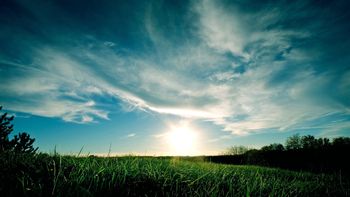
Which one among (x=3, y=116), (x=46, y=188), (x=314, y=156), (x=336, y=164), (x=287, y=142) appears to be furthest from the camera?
(x=287, y=142)

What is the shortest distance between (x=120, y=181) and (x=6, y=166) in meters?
1.54

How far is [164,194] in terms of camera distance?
2594mm

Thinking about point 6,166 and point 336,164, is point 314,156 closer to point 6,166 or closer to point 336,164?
point 336,164

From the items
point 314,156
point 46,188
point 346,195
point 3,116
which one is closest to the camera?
point 46,188

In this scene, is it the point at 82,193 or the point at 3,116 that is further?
the point at 3,116

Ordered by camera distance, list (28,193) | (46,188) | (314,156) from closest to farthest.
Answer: (28,193) < (46,188) < (314,156)

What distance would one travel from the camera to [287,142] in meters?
45.4

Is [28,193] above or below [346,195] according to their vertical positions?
above

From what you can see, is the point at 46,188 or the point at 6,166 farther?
the point at 6,166

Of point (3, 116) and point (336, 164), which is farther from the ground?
point (3, 116)

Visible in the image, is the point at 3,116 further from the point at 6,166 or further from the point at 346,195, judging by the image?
the point at 346,195

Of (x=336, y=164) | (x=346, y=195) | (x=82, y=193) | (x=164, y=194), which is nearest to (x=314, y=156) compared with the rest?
(x=336, y=164)

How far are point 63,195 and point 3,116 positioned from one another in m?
9.73

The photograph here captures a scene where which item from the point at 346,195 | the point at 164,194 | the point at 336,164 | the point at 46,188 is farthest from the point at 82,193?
the point at 336,164
